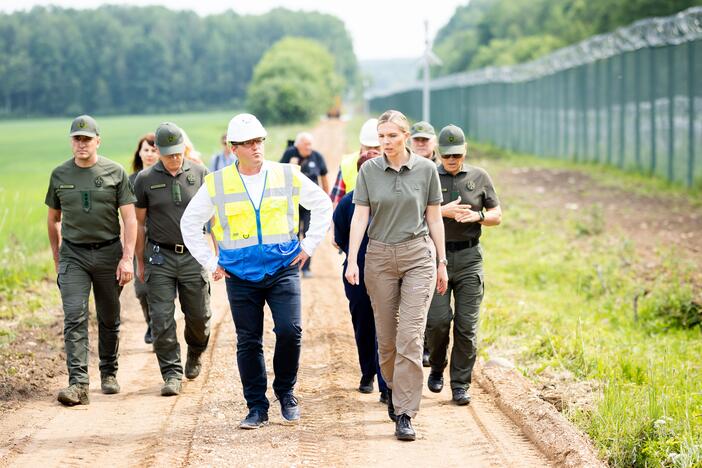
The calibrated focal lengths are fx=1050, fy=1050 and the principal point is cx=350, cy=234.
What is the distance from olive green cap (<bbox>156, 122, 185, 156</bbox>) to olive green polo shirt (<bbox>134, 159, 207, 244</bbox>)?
212 mm

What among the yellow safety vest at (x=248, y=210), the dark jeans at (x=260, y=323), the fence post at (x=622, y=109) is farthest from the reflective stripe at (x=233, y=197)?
the fence post at (x=622, y=109)

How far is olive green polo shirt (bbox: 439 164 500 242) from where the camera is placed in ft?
26.6

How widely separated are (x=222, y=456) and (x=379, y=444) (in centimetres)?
105

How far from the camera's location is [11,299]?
12.6m

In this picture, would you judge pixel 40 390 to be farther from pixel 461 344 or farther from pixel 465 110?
pixel 465 110

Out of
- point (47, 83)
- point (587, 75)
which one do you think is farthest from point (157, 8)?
point (587, 75)

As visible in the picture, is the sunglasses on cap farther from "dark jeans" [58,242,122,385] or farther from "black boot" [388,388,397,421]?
"black boot" [388,388,397,421]

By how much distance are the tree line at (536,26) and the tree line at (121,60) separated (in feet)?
84.5

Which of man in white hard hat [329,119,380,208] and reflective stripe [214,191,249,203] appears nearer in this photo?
reflective stripe [214,191,249,203]

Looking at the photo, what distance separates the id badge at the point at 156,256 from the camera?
27.8 ft

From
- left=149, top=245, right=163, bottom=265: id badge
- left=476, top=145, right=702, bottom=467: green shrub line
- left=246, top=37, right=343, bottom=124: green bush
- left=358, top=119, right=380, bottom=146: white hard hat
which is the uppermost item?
left=246, top=37, right=343, bottom=124: green bush

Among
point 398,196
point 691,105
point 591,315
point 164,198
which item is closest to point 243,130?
point 398,196

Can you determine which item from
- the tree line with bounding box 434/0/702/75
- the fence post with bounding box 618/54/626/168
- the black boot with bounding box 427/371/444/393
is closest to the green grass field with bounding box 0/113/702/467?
the black boot with bounding box 427/371/444/393

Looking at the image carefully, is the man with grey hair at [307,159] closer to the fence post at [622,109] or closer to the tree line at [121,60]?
the fence post at [622,109]
